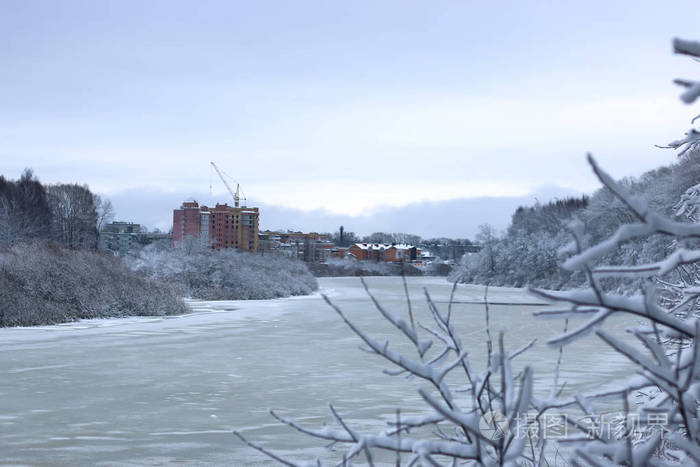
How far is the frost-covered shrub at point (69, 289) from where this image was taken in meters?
22.1

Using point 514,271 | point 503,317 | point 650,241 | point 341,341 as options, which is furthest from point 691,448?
point 514,271

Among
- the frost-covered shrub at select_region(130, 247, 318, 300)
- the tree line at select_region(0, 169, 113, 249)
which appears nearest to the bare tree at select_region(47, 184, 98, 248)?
the tree line at select_region(0, 169, 113, 249)

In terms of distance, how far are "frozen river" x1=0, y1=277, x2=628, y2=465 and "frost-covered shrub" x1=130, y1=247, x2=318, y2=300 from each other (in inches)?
651

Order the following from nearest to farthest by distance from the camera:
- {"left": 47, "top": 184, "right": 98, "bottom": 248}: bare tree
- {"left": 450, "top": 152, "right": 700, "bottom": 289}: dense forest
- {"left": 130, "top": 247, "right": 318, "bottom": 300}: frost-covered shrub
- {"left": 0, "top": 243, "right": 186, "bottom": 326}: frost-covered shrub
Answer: {"left": 0, "top": 243, "right": 186, "bottom": 326}: frost-covered shrub, {"left": 130, "top": 247, "right": 318, "bottom": 300}: frost-covered shrub, {"left": 450, "top": 152, "right": 700, "bottom": 289}: dense forest, {"left": 47, "top": 184, "right": 98, "bottom": 248}: bare tree

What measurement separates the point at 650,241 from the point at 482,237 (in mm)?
44877

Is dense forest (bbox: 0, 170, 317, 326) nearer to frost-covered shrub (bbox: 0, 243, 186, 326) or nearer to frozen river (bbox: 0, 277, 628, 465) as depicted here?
frost-covered shrub (bbox: 0, 243, 186, 326)

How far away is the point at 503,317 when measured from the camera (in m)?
27.5

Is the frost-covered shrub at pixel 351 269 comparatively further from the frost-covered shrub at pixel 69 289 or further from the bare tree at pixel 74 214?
the frost-covered shrub at pixel 69 289

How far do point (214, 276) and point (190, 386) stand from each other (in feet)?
93.3

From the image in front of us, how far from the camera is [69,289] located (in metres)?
24.7

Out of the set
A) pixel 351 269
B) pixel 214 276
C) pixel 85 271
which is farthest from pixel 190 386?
pixel 351 269

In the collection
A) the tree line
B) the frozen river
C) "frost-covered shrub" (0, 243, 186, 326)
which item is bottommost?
the frozen river

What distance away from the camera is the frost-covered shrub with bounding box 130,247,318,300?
3838 cm

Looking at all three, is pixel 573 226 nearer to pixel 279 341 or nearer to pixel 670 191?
pixel 279 341
